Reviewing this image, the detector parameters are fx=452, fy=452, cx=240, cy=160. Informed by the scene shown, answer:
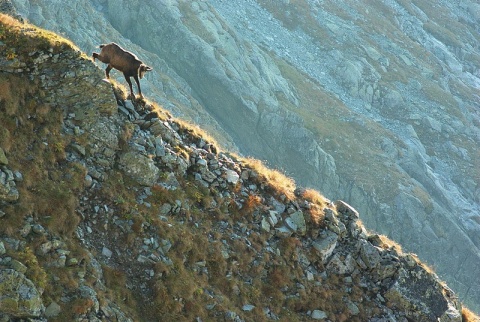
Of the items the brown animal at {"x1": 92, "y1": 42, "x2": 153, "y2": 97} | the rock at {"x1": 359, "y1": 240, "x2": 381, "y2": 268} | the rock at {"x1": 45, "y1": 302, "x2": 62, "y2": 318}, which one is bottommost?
the rock at {"x1": 359, "y1": 240, "x2": 381, "y2": 268}

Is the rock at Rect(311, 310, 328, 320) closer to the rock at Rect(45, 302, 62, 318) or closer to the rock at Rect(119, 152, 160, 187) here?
the rock at Rect(119, 152, 160, 187)

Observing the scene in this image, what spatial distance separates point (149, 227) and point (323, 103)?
247 ft

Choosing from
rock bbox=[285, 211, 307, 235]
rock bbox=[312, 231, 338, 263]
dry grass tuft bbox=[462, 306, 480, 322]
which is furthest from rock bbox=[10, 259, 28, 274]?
dry grass tuft bbox=[462, 306, 480, 322]

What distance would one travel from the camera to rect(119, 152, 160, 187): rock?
14.8 m

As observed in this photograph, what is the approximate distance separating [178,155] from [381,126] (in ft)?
253

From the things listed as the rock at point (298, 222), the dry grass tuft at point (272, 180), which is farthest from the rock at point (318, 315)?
the dry grass tuft at point (272, 180)

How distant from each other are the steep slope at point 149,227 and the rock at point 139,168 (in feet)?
0.12

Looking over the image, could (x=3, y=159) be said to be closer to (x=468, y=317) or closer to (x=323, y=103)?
(x=468, y=317)

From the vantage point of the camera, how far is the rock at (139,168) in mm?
14750

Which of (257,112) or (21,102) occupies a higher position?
(21,102)

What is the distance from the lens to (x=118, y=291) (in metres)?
11.8

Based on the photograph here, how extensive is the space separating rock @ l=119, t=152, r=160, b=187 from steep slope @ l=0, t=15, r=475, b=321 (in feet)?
0.12

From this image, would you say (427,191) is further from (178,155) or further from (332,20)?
(178,155)

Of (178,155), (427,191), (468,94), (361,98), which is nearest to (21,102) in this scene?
(178,155)
